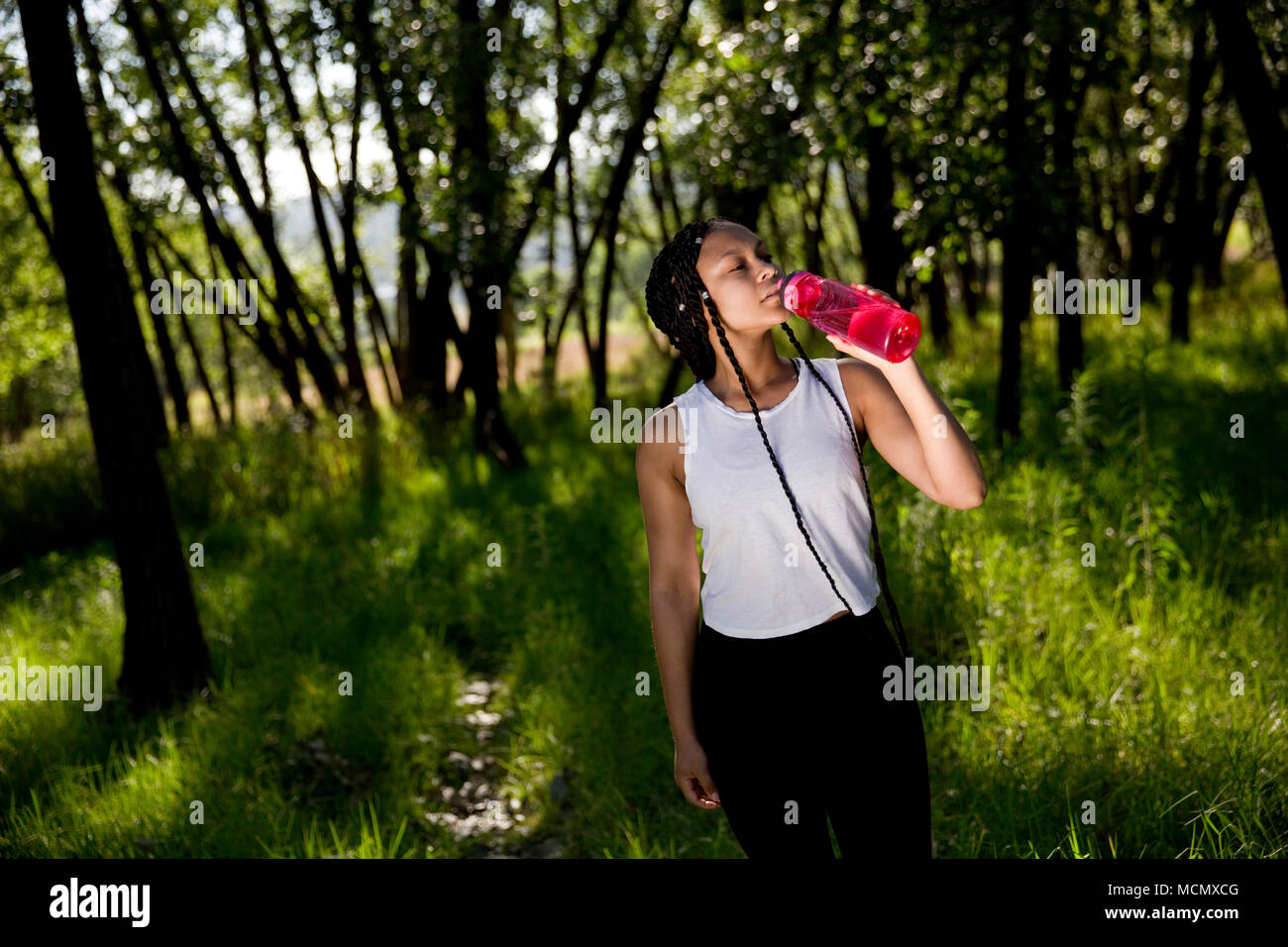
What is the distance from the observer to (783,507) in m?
2.00

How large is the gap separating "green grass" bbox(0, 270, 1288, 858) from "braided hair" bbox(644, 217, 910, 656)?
57 cm

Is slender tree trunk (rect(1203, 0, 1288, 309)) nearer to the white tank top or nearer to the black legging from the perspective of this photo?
the white tank top

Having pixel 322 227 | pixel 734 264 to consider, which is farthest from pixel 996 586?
pixel 322 227

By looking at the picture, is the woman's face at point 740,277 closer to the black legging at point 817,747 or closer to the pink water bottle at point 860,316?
the pink water bottle at point 860,316

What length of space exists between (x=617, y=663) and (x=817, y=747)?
3.13 metres

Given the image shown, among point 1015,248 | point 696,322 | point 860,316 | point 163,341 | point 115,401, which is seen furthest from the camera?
point 163,341

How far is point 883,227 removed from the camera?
9938 millimetres

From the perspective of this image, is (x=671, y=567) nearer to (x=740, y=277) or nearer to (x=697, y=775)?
(x=697, y=775)

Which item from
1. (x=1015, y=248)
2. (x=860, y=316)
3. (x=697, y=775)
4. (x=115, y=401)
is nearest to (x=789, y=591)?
(x=697, y=775)

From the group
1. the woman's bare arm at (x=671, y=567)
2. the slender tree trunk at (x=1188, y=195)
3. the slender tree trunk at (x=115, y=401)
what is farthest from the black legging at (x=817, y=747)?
the slender tree trunk at (x=1188, y=195)

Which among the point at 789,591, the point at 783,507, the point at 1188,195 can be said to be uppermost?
the point at 1188,195

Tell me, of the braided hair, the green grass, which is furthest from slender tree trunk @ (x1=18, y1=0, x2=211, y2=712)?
the braided hair

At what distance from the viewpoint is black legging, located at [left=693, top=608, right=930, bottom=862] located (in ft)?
6.55

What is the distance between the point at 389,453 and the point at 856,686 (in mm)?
8070
